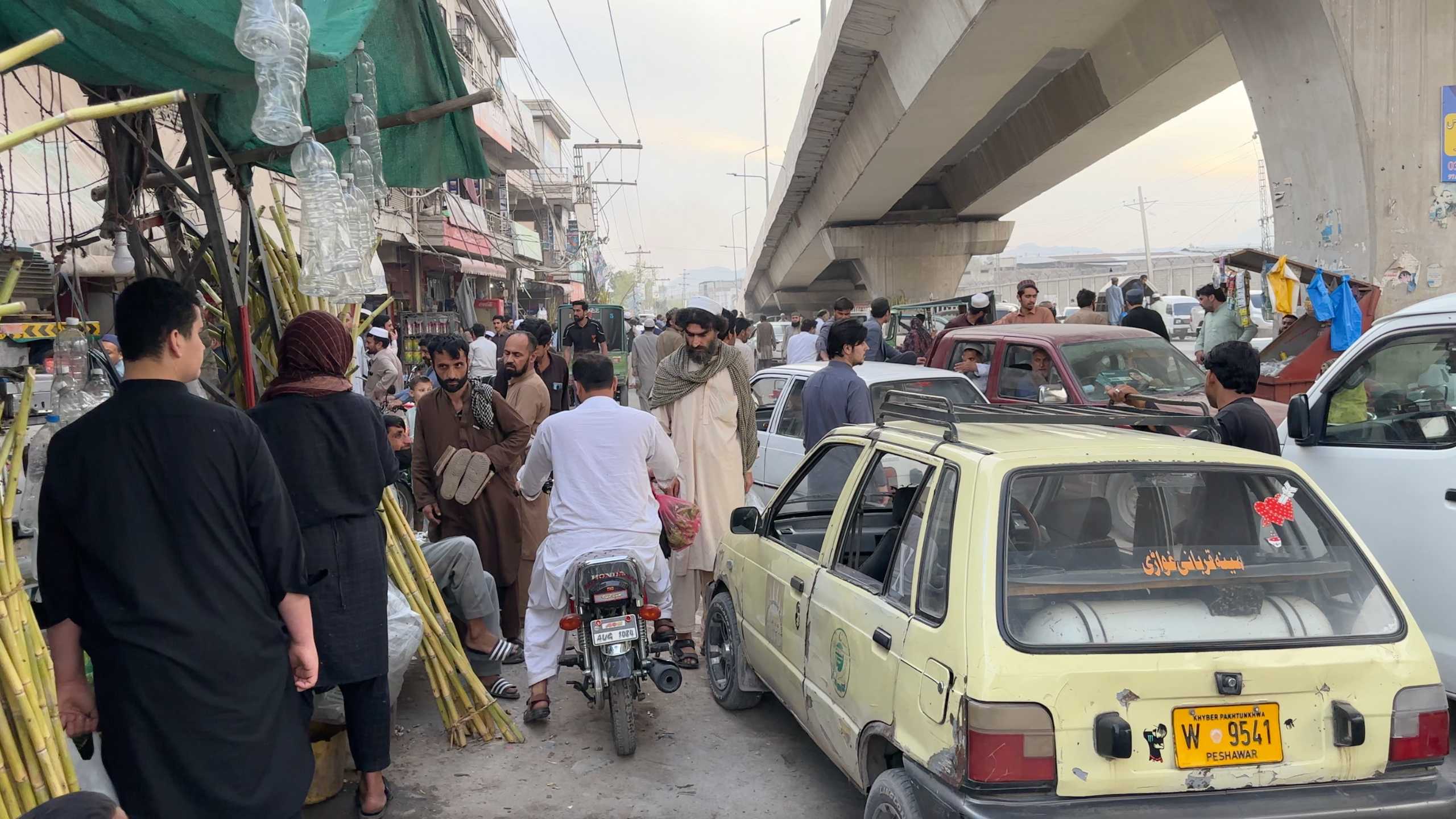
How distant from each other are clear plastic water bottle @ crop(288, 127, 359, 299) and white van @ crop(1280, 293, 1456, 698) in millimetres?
4399

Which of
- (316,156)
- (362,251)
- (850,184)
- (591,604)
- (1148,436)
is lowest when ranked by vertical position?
(591,604)

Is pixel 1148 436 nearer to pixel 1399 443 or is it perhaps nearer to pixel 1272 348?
pixel 1399 443

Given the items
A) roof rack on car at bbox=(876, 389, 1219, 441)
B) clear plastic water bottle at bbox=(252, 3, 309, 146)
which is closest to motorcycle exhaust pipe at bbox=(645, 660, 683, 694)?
roof rack on car at bbox=(876, 389, 1219, 441)

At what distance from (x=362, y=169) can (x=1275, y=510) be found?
402 centimetres

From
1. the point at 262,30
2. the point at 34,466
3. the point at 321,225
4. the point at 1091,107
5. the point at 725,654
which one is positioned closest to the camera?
the point at 262,30

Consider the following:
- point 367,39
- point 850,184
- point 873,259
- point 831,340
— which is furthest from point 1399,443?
point 873,259

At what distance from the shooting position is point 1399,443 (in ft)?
15.1

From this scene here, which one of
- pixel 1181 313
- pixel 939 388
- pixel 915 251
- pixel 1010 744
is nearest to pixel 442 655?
pixel 1010 744

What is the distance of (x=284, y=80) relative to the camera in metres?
3.44

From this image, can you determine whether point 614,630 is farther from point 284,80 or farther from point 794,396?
point 794,396

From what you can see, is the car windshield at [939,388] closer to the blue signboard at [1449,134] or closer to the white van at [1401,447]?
the white van at [1401,447]

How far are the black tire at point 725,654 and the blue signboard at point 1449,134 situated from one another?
729 centimetres

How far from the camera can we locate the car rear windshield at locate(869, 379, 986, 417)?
7.49 metres

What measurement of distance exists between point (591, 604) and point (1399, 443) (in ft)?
11.9
